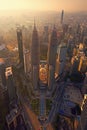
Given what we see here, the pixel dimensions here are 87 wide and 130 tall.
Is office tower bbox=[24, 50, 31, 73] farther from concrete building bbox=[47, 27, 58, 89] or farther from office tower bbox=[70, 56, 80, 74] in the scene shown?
office tower bbox=[70, 56, 80, 74]

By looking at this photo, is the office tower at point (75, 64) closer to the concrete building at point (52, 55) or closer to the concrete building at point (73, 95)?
the concrete building at point (73, 95)

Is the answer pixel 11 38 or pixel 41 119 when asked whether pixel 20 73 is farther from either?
pixel 11 38

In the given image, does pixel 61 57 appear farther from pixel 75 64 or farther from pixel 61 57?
pixel 75 64

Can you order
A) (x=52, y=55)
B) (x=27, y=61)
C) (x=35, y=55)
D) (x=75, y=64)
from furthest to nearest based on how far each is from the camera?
(x=75, y=64) → (x=27, y=61) → (x=52, y=55) → (x=35, y=55)

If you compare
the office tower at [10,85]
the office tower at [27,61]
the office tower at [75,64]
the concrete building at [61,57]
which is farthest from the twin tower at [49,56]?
the office tower at [75,64]

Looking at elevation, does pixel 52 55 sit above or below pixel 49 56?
above

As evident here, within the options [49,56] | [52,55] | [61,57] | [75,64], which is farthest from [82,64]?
[49,56]

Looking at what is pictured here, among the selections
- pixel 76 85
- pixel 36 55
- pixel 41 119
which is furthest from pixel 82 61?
pixel 41 119

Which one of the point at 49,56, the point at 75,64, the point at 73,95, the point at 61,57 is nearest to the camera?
the point at 49,56

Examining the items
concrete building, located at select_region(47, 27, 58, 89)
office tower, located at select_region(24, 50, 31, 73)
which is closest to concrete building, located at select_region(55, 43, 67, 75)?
concrete building, located at select_region(47, 27, 58, 89)

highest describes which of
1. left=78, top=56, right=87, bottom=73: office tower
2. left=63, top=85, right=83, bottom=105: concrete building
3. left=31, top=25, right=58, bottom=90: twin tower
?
left=31, top=25, right=58, bottom=90: twin tower

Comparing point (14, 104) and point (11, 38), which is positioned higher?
point (11, 38)
